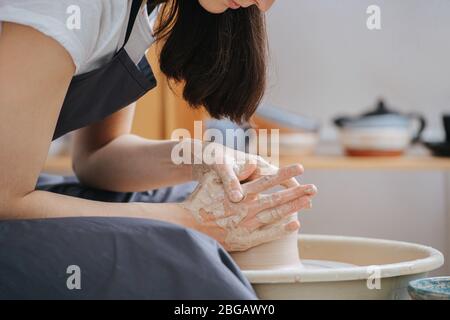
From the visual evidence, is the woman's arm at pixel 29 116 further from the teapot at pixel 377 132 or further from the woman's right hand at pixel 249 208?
the teapot at pixel 377 132

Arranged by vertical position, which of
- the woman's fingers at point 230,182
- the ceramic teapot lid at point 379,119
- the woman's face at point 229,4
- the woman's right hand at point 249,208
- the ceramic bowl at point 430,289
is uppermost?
the woman's face at point 229,4

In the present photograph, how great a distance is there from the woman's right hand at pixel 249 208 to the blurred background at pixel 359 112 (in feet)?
4.79

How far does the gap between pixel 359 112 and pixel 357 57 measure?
9.3 inches

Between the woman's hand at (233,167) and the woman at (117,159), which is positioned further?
the woman's hand at (233,167)

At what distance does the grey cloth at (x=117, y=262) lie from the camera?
843mm

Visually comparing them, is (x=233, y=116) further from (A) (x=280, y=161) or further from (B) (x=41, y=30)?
(A) (x=280, y=161)

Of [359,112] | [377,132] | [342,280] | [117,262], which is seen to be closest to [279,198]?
[342,280]

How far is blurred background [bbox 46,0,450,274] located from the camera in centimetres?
259

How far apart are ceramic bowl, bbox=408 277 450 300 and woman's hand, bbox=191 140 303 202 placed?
0.26 m

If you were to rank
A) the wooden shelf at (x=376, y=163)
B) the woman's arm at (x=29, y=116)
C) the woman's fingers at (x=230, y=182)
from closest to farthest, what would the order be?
the woman's arm at (x=29, y=116)
the woman's fingers at (x=230, y=182)
the wooden shelf at (x=376, y=163)

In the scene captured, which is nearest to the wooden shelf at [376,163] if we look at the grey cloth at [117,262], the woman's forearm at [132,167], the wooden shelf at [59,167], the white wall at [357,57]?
the white wall at [357,57]

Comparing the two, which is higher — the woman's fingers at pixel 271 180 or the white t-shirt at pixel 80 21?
the white t-shirt at pixel 80 21

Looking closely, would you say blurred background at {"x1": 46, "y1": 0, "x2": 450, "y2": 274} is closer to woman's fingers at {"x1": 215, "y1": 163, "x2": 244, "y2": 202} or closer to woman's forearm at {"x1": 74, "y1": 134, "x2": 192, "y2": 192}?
woman's forearm at {"x1": 74, "y1": 134, "x2": 192, "y2": 192}

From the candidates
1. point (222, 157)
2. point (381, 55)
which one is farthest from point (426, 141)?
point (222, 157)
